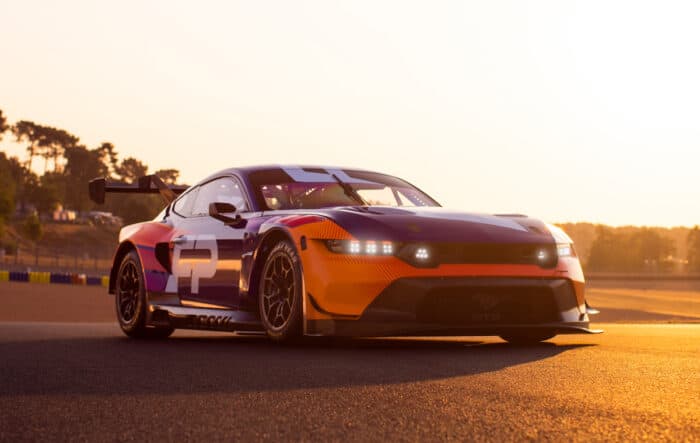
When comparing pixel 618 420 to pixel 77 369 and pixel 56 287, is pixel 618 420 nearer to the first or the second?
pixel 77 369

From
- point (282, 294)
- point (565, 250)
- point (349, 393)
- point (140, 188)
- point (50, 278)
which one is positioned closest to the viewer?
point (349, 393)

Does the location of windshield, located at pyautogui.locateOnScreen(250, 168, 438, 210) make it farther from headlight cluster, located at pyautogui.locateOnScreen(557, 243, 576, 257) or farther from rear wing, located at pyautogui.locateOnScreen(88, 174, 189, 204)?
rear wing, located at pyautogui.locateOnScreen(88, 174, 189, 204)

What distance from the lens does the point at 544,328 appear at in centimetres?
755

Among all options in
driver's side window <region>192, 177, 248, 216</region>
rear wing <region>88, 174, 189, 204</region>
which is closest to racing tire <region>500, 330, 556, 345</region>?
driver's side window <region>192, 177, 248, 216</region>

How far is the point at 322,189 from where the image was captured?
28.5ft

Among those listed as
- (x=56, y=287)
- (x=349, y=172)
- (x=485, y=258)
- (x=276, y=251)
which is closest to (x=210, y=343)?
(x=276, y=251)

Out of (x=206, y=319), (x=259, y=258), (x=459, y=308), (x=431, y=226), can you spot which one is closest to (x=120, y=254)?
(x=206, y=319)

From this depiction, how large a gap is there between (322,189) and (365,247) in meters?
1.63

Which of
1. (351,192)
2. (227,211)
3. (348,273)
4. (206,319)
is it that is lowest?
(206,319)

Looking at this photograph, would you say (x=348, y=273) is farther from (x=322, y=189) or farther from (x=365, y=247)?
(x=322, y=189)

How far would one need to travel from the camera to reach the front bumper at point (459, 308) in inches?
278

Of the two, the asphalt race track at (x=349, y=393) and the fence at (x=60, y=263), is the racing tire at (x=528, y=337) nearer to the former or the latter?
the asphalt race track at (x=349, y=393)

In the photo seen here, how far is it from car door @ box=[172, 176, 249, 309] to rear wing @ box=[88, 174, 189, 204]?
52.3 inches

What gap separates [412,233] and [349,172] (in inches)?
84.2
